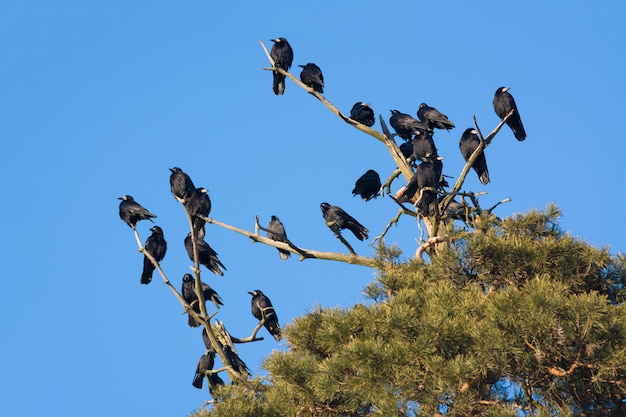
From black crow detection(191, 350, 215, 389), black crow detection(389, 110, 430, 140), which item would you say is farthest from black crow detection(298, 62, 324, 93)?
black crow detection(191, 350, 215, 389)

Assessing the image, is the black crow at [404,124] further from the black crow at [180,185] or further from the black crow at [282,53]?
the black crow at [180,185]

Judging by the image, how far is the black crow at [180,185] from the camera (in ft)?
→ 46.9

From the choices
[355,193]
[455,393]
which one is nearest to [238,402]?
[455,393]

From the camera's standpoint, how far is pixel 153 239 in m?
15.0

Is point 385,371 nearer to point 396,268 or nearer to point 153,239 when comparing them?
point 396,268

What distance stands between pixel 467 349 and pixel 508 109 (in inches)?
246

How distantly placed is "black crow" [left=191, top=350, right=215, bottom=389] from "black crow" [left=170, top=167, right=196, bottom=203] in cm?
238

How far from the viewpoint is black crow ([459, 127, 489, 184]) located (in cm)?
1201

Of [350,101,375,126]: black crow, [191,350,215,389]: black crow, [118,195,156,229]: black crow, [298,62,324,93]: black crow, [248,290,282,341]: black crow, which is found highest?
[298,62,324,93]: black crow

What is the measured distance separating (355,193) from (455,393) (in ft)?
22.1

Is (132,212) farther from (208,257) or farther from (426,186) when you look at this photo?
(426,186)

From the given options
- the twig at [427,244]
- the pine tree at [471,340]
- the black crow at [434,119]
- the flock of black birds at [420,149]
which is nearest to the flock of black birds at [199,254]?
the flock of black birds at [420,149]

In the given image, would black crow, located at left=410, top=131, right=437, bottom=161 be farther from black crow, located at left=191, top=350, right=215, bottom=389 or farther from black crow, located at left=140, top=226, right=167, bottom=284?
black crow, located at left=140, top=226, right=167, bottom=284

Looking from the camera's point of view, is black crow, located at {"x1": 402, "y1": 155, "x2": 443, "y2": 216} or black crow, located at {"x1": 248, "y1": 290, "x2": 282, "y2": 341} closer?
black crow, located at {"x1": 402, "y1": 155, "x2": 443, "y2": 216}
